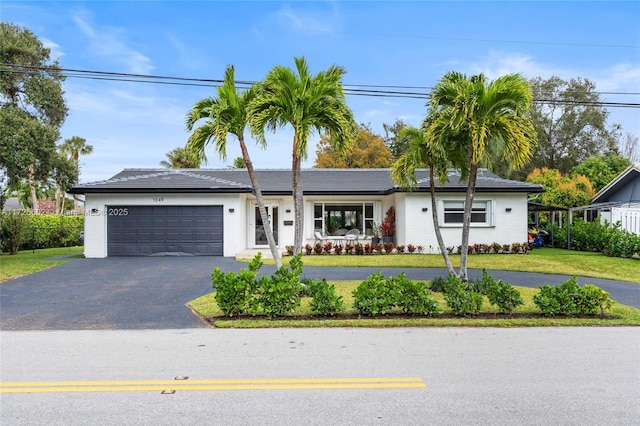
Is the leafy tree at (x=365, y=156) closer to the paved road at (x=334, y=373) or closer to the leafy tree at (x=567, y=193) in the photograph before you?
the leafy tree at (x=567, y=193)

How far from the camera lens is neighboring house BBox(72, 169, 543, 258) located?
18.2m

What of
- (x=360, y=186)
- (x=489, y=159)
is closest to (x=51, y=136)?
(x=360, y=186)

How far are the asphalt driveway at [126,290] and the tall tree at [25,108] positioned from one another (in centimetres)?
421

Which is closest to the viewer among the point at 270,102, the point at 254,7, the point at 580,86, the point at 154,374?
the point at 154,374

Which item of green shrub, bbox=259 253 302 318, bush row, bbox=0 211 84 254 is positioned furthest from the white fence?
bush row, bbox=0 211 84 254

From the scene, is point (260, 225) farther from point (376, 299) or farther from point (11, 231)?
point (376, 299)

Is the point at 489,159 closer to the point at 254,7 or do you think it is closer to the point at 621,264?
the point at 254,7

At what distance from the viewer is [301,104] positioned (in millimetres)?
9703

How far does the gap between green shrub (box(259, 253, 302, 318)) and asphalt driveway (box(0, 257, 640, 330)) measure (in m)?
1.19

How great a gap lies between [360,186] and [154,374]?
17.1 m

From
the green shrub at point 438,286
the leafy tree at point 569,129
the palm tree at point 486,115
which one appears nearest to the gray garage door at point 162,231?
the green shrub at point 438,286

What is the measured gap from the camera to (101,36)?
13266 mm

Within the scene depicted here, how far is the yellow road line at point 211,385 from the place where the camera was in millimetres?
4410

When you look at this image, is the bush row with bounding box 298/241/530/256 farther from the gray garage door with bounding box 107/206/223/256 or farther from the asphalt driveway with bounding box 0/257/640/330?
the asphalt driveway with bounding box 0/257/640/330
